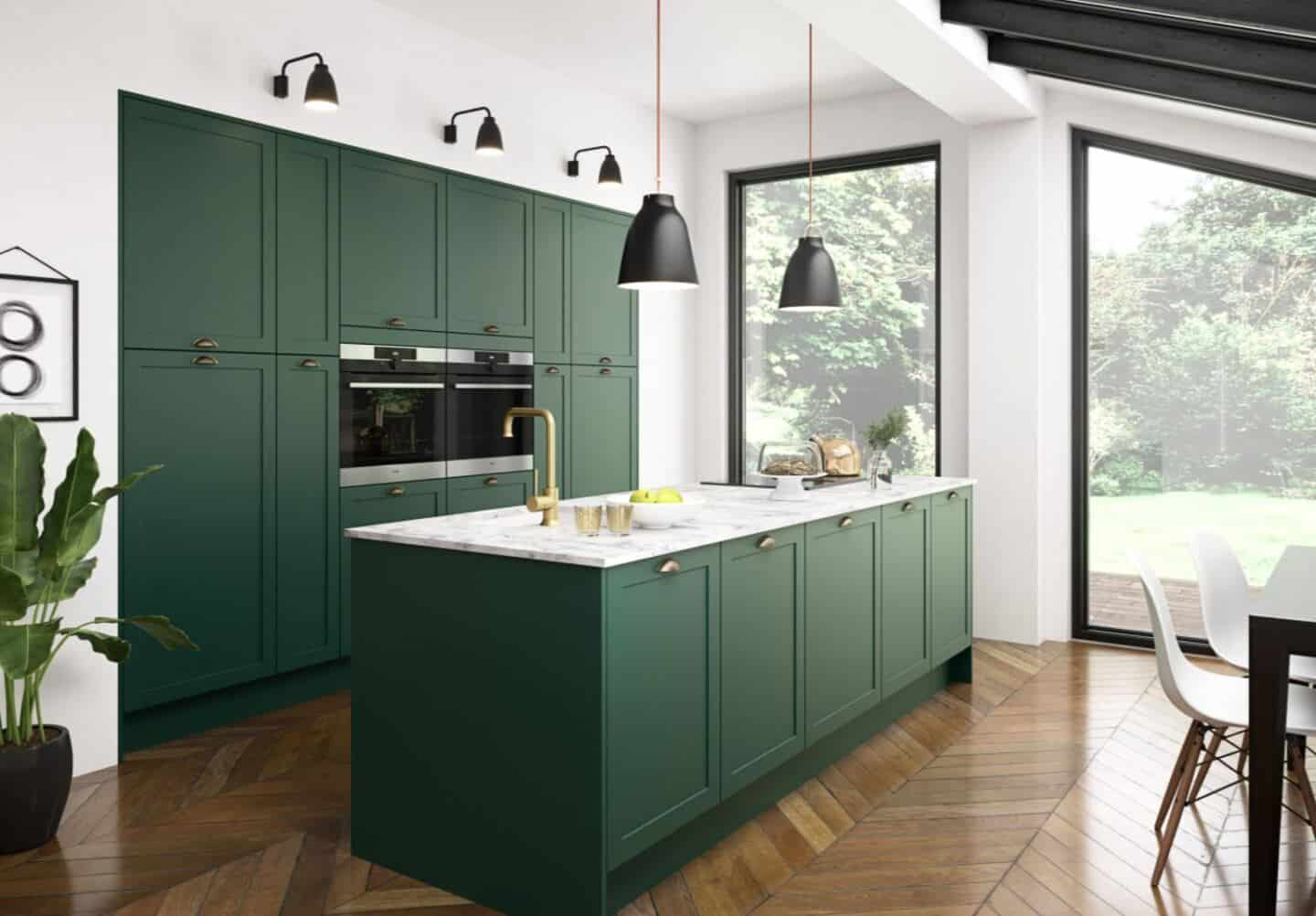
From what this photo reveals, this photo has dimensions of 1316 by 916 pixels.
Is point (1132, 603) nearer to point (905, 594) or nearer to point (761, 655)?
point (905, 594)

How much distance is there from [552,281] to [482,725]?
3.43m

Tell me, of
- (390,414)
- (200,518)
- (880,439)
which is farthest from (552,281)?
(200,518)

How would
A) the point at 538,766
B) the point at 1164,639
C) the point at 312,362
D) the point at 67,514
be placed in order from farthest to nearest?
the point at 312,362 < the point at 67,514 < the point at 1164,639 < the point at 538,766

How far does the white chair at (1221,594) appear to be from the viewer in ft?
11.7

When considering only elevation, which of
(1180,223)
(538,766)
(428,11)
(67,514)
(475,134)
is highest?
(428,11)

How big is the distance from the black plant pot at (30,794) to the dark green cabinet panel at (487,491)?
218 centimetres

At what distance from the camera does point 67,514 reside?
3111mm

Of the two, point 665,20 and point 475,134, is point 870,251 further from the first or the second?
point 475,134

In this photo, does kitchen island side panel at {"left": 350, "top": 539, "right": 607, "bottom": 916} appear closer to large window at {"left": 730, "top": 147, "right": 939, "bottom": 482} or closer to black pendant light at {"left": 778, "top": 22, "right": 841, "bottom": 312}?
black pendant light at {"left": 778, "top": 22, "right": 841, "bottom": 312}

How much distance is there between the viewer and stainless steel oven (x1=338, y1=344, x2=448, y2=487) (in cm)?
459

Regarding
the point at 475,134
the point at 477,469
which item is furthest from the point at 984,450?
the point at 475,134

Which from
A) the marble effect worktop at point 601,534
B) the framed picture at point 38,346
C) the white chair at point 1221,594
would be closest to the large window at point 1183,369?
the white chair at point 1221,594

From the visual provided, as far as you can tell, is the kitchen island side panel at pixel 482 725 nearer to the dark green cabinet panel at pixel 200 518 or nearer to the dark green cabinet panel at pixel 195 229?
the dark green cabinet panel at pixel 200 518

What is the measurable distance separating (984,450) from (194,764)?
4.12 metres
